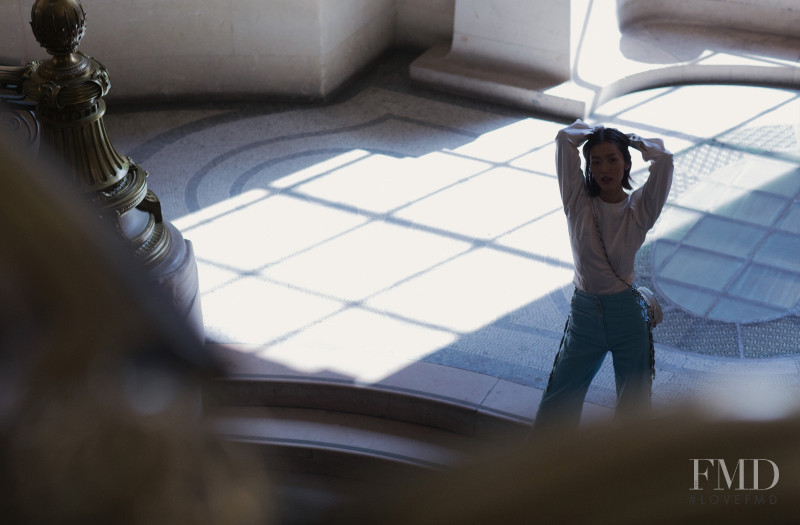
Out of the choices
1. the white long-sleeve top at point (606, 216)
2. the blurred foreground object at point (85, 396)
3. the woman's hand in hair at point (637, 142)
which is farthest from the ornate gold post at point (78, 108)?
the blurred foreground object at point (85, 396)

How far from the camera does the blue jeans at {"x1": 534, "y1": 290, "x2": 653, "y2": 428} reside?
11.8 ft

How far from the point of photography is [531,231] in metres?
6.05

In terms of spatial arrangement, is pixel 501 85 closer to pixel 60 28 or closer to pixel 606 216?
pixel 606 216

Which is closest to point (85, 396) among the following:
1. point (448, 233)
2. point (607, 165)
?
point (607, 165)

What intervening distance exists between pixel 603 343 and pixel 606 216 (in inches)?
21.0

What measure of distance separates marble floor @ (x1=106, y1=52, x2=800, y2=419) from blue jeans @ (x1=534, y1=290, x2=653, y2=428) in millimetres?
674

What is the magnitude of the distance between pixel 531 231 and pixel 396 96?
2626 mm

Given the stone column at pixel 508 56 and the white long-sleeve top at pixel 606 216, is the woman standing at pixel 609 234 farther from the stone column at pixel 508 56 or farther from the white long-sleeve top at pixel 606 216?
the stone column at pixel 508 56

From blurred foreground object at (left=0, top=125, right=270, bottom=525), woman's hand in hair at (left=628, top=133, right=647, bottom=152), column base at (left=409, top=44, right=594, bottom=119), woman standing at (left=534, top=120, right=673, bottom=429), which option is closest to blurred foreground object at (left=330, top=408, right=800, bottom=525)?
blurred foreground object at (left=0, top=125, right=270, bottom=525)

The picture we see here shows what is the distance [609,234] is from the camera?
11.6 ft

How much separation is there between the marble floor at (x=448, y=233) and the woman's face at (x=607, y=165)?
1157 mm

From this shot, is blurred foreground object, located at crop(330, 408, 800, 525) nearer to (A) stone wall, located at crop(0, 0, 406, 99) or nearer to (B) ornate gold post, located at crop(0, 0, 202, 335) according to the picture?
(B) ornate gold post, located at crop(0, 0, 202, 335)

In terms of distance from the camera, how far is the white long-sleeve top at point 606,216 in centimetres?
346

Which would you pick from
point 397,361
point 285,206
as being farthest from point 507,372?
point 285,206
